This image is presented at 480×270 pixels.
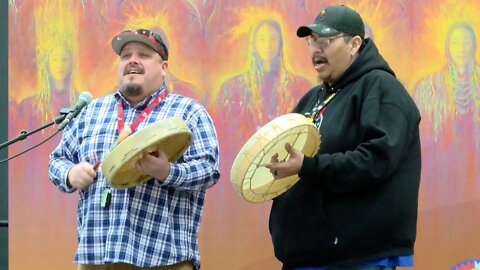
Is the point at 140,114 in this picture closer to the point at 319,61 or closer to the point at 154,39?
the point at 154,39

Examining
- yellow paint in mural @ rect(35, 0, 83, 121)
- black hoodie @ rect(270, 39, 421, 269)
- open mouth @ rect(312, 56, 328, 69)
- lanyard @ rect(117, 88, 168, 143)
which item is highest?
yellow paint in mural @ rect(35, 0, 83, 121)

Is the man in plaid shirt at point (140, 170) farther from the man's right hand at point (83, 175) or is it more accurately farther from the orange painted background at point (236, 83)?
the orange painted background at point (236, 83)

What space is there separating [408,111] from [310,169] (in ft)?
1.25

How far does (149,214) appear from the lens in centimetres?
260

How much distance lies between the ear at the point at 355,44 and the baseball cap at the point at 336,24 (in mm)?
14

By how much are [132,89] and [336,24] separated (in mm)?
800

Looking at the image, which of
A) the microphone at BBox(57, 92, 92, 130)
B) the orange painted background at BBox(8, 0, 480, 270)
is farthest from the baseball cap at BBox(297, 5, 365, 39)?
the orange painted background at BBox(8, 0, 480, 270)

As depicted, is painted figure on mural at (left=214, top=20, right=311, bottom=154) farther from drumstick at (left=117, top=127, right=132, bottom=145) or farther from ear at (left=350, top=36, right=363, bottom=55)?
drumstick at (left=117, top=127, right=132, bottom=145)

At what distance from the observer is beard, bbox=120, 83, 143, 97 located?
272cm

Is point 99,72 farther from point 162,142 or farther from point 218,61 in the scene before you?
point 162,142

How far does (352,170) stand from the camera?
2.25 meters

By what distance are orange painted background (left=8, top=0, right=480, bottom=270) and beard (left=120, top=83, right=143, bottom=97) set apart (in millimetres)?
998

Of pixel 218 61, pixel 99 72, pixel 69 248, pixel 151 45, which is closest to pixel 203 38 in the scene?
pixel 218 61

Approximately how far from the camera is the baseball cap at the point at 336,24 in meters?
2.46
